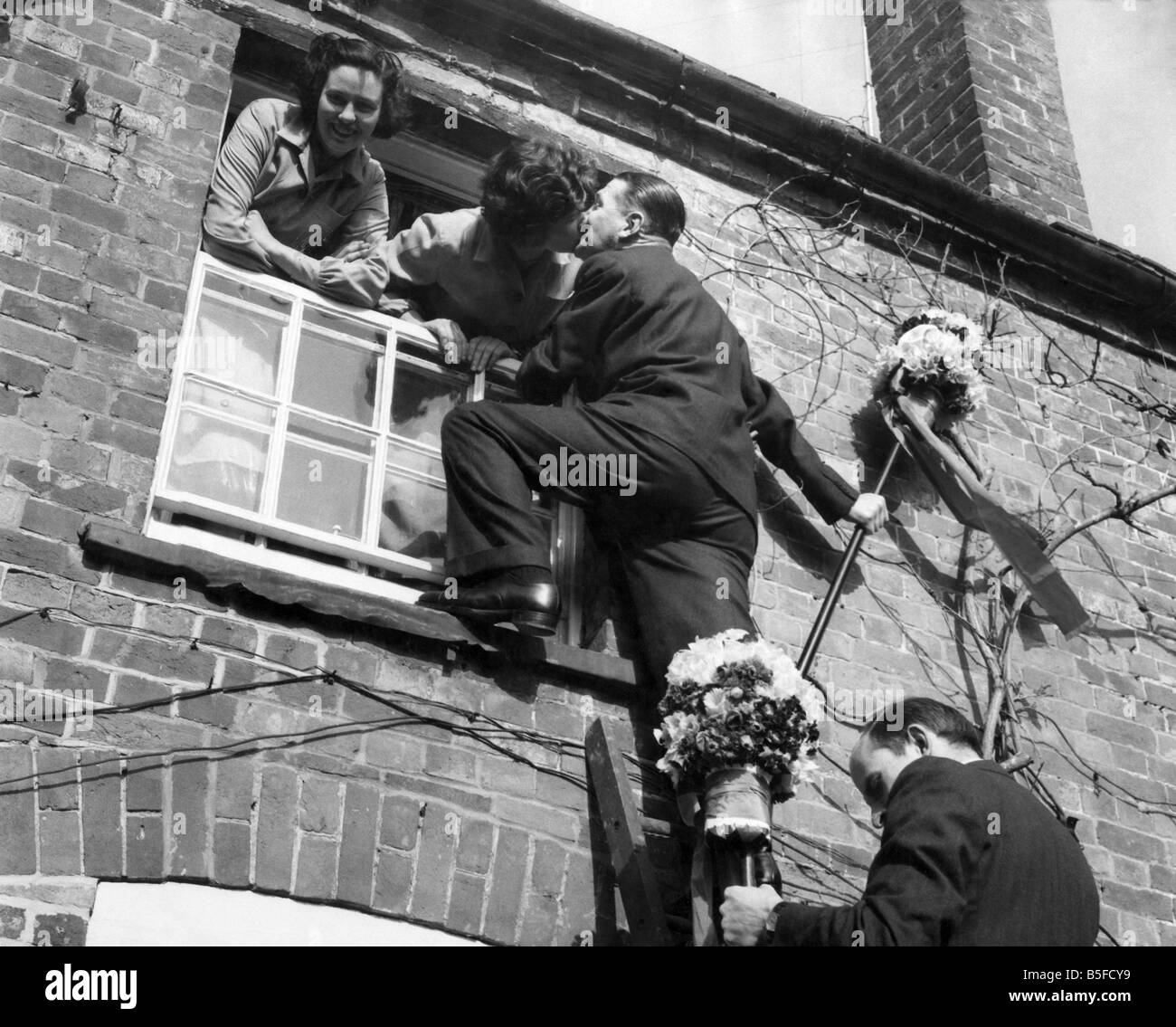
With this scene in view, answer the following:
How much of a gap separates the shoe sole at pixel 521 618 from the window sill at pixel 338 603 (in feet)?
0.14

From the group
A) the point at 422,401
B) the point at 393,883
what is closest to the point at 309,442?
the point at 422,401

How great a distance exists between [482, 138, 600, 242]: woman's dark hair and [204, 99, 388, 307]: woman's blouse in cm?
43

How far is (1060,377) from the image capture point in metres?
7.20

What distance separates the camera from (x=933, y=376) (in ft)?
20.3

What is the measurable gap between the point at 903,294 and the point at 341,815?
3.85 metres

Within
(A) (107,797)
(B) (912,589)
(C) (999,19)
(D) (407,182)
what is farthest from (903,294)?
(A) (107,797)

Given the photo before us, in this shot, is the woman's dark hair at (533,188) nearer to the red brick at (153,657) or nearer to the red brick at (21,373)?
the red brick at (21,373)

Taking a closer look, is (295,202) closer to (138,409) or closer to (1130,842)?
(138,409)

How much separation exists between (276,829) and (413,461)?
1.63 metres

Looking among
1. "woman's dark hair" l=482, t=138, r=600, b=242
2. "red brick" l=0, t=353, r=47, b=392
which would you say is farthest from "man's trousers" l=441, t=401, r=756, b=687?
"red brick" l=0, t=353, r=47, b=392

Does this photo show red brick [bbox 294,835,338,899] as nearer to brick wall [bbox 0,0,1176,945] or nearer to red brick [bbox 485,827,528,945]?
brick wall [bbox 0,0,1176,945]

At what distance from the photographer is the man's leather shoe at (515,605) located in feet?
15.4

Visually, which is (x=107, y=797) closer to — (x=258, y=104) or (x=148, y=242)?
(x=148, y=242)

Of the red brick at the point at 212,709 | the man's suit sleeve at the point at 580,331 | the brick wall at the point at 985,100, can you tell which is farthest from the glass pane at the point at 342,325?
the brick wall at the point at 985,100
